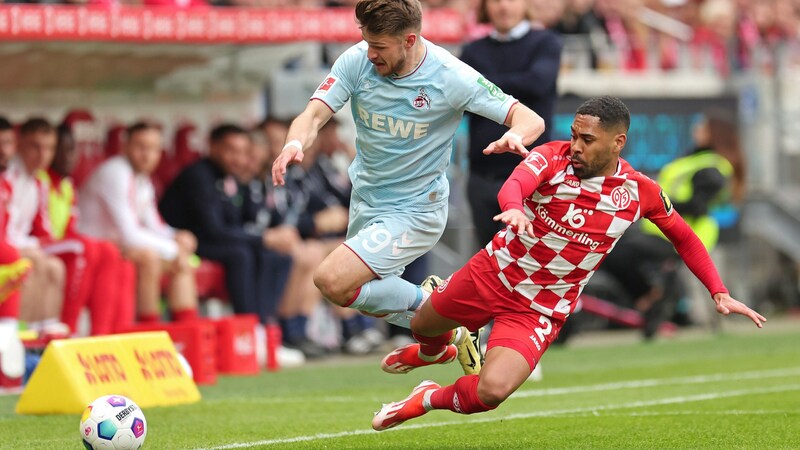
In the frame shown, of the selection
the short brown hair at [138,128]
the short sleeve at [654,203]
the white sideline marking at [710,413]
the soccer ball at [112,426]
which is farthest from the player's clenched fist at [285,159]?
the short brown hair at [138,128]

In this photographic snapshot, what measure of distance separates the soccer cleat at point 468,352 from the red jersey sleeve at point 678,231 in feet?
4.61

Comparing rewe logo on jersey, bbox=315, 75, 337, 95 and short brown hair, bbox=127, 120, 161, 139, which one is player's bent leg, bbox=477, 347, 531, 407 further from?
short brown hair, bbox=127, 120, 161, 139

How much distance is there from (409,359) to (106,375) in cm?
229

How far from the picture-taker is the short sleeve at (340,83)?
762 centimetres

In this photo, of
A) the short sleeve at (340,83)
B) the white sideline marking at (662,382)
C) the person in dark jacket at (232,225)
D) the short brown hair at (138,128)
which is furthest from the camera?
the person in dark jacket at (232,225)

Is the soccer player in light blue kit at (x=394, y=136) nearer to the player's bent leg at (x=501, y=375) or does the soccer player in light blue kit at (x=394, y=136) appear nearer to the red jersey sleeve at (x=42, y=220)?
the player's bent leg at (x=501, y=375)

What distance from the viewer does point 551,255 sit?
7020 mm

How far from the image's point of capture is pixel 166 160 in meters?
14.5

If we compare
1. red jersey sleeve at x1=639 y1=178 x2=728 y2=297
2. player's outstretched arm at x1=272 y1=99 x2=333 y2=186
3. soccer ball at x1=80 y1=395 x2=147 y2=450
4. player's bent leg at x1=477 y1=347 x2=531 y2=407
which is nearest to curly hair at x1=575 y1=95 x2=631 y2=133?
red jersey sleeve at x1=639 y1=178 x2=728 y2=297

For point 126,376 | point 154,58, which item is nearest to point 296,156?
point 126,376

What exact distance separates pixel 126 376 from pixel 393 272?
7.76 ft

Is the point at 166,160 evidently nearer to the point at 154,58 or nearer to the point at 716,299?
the point at 154,58

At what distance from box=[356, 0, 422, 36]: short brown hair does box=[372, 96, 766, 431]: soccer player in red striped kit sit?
3.18 feet

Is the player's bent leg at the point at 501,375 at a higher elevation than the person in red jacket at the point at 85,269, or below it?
higher
